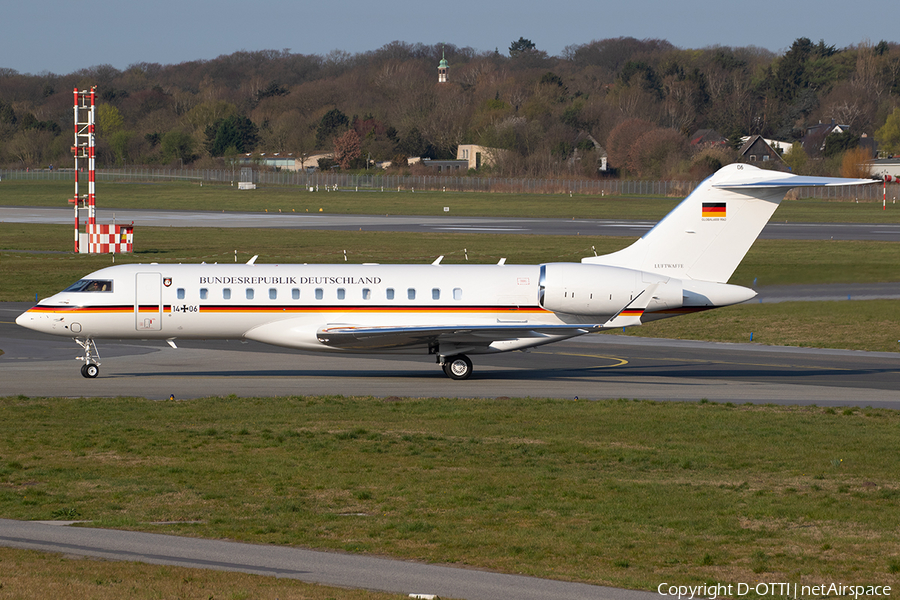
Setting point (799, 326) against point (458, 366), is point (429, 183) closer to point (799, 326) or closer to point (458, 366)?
point (799, 326)

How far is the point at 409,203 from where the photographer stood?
130 metres

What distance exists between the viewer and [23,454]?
63.2 feet

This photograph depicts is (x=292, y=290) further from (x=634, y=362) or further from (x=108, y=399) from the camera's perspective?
(x=634, y=362)

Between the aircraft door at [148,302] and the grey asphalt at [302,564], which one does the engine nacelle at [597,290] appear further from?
the grey asphalt at [302,564]

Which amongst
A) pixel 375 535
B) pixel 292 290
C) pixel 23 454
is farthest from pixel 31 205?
pixel 375 535

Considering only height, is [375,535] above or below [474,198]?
below

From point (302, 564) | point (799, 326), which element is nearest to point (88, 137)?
point (799, 326)

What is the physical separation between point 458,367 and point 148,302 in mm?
9534

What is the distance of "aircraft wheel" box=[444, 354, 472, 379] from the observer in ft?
100

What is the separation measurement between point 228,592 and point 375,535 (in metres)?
3.13

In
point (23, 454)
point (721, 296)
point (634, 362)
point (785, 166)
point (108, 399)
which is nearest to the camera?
point (23, 454)

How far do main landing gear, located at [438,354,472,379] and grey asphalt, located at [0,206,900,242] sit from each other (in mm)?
50914

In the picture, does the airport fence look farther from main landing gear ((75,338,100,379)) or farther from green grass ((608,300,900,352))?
main landing gear ((75,338,100,379))

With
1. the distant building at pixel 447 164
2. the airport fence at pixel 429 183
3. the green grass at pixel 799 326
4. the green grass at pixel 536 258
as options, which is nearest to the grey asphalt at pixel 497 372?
the green grass at pixel 799 326
